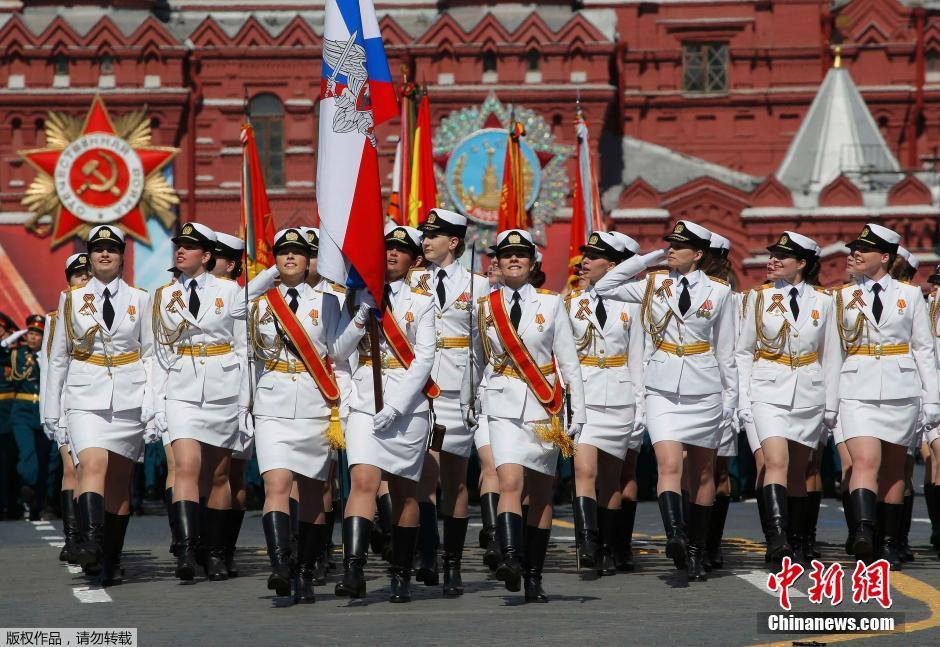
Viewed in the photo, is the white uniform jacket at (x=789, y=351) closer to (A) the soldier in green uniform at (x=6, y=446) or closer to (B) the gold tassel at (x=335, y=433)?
(B) the gold tassel at (x=335, y=433)

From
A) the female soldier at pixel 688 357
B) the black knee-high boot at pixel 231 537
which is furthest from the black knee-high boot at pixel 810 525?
the black knee-high boot at pixel 231 537

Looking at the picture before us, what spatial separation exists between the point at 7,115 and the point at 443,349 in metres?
26.6

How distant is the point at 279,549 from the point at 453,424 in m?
1.75

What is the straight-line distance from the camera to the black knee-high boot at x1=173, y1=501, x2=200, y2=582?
33.1 ft

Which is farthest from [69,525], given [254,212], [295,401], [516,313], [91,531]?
[254,212]

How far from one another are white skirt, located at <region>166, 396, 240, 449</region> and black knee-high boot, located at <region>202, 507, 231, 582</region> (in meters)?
0.41

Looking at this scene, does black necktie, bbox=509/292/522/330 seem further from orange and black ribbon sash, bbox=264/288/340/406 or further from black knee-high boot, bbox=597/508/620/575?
black knee-high boot, bbox=597/508/620/575

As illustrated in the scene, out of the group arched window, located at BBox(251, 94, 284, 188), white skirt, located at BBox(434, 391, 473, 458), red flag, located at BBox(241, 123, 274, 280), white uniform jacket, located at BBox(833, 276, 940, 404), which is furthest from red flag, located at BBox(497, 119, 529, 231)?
arched window, located at BBox(251, 94, 284, 188)

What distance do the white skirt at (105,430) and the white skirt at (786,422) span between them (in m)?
3.56

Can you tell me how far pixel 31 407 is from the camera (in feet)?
57.4

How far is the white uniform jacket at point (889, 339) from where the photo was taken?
10.8 meters

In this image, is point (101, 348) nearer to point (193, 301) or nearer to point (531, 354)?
point (193, 301)

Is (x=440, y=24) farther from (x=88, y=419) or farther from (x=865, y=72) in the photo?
(x=88, y=419)

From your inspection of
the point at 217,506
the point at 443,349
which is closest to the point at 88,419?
the point at 217,506
